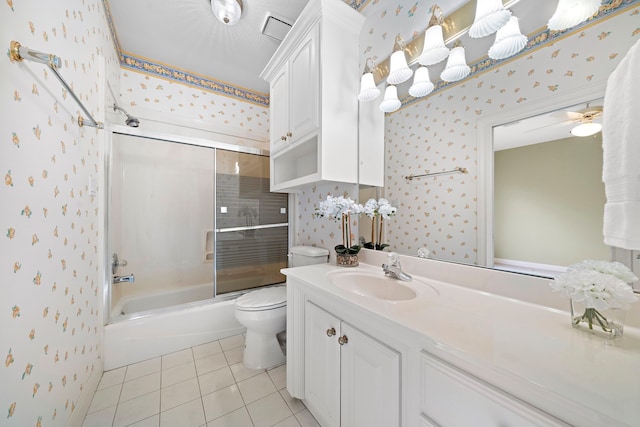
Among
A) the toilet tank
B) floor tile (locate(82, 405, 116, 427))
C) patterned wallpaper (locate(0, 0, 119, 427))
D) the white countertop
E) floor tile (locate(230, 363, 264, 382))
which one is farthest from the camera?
the toilet tank

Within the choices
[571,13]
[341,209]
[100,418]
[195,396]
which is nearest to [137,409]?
[100,418]

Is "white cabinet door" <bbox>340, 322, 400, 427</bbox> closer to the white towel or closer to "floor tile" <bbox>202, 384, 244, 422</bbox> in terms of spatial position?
the white towel

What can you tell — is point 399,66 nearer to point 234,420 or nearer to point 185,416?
point 234,420

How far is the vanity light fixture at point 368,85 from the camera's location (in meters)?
1.34

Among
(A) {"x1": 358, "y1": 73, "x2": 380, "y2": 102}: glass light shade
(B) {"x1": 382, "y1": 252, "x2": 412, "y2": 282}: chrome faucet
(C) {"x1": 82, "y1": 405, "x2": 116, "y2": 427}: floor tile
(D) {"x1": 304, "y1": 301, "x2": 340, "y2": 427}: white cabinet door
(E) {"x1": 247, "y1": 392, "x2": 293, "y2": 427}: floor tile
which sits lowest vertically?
(E) {"x1": 247, "y1": 392, "x2": 293, "y2": 427}: floor tile

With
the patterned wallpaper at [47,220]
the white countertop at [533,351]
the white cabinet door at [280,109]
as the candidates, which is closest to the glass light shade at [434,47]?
the white cabinet door at [280,109]

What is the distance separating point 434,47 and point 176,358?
2565mm

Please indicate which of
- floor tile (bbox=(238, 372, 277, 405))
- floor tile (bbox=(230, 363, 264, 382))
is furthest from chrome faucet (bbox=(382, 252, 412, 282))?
floor tile (bbox=(230, 363, 264, 382))

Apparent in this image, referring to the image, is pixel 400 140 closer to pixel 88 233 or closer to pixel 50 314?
pixel 50 314

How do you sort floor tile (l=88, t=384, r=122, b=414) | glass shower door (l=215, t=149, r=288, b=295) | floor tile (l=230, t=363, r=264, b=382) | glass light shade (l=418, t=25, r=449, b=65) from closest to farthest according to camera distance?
glass light shade (l=418, t=25, r=449, b=65) → floor tile (l=88, t=384, r=122, b=414) → floor tile (l=230, t=363, r=264, b=382) → glass shower door (l=215, t=149, r=288, b=295)

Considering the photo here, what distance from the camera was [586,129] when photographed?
714mm

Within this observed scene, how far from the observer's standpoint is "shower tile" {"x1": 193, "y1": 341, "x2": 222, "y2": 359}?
5.82ft

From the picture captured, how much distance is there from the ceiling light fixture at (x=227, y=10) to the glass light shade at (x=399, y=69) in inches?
43.5

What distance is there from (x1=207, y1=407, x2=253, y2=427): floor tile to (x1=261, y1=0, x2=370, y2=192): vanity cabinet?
1346 millimetres
